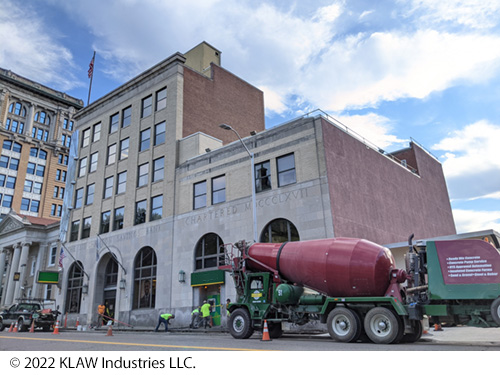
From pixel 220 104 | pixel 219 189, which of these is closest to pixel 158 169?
pixel 219 189

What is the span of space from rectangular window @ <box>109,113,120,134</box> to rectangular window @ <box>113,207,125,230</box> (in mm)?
8556

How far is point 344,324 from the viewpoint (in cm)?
1246

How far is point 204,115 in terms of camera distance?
116ft

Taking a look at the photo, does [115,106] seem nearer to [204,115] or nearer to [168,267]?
[204,115]

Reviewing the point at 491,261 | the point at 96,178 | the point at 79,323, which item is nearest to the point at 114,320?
the point at 79,323

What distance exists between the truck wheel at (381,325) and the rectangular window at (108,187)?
29616mm

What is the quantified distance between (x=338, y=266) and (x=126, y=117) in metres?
30.4

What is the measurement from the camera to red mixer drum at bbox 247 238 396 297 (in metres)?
12.6

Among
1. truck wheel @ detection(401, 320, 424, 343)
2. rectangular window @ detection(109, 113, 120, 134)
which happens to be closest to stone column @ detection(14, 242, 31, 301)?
rectangular window @ detection(109, 113, 120, 134)

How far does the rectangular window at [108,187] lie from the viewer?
120 feet

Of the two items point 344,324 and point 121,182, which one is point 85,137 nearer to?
point 121,182

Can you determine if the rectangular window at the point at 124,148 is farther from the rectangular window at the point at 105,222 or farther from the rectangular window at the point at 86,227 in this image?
the rectangular window at the point at 86,227

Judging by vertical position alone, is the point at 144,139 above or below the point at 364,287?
above

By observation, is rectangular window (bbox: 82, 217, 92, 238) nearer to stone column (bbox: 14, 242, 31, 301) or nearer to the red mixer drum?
stone column (bbox: 14, 242, 31, 301)
